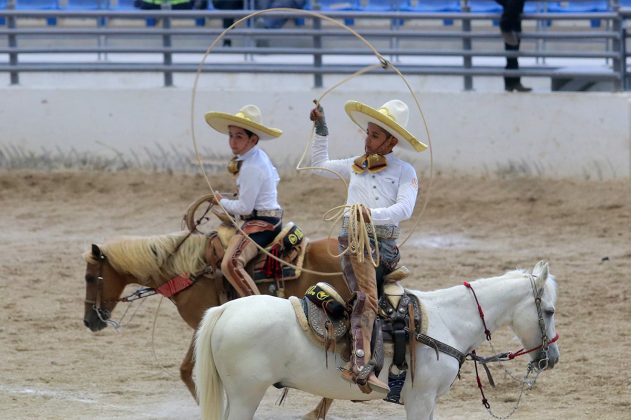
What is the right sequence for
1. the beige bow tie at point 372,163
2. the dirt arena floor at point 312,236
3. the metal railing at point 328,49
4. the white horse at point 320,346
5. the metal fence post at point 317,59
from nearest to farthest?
the white horse at point 320,346 → the beige bow tie at point 372,163 → the dirt arena floor at point 312,236 → the metal railing at point 328,49 → the metal fence post at point 317,59

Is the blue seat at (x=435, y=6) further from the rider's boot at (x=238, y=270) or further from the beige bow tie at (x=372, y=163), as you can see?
the beige bow tie at (x=372, y=163)

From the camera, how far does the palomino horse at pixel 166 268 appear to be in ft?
28.3

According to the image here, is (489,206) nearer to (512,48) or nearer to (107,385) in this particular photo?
(512,48)

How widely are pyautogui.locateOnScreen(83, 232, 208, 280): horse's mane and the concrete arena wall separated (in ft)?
23.4

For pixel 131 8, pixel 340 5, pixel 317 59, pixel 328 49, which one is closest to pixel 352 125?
pixel 317 59

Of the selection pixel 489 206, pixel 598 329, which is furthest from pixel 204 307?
pixel 489 206

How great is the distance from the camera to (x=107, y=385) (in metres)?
9.42

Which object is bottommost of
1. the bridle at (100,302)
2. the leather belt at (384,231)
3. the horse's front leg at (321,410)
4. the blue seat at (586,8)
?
the horse's front leg at (321,410)

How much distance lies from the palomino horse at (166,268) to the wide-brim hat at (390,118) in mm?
1522

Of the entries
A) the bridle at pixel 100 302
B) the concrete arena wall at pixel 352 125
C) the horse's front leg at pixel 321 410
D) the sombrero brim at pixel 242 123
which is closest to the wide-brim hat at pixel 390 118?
→ the sombrero brim at pixel 242 123

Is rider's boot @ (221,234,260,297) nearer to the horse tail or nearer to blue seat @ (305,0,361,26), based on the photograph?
the horse tail

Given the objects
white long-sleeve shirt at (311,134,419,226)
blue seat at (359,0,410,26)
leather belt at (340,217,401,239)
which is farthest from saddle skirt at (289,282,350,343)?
blue seat at (359,0,410,26)

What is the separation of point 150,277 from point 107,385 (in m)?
1.26

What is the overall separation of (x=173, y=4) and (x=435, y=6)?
419cm
